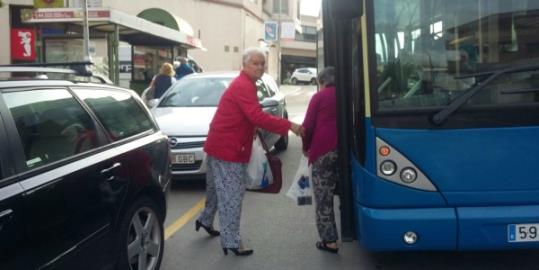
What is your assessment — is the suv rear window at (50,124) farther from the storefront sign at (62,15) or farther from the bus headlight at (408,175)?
the storefront sign at (62,15)

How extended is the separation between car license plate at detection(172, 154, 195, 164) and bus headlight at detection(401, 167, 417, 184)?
4104 millimetres

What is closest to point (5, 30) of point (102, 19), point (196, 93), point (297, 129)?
point (102, 19)

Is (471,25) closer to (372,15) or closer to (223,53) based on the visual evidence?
(372,15)

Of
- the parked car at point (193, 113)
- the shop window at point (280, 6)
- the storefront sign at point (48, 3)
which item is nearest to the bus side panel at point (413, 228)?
the parked car at point (193, 113)

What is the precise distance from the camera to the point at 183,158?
311 inches

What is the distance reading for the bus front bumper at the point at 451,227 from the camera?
4.11 m

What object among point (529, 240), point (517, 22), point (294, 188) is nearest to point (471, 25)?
point (517, 22)

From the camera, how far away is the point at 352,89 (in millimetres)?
4562

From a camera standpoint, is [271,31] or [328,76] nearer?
[328,76]

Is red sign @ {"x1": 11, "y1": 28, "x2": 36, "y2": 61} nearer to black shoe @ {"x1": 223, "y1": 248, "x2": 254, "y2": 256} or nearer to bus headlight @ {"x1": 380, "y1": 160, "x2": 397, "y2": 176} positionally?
black shoe @ {"x1": 223, "y1": 248, "x2": 254, "y2": 256}

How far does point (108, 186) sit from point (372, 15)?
201cm

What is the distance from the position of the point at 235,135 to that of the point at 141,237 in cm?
113

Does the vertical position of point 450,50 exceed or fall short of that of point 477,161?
it exceeds it

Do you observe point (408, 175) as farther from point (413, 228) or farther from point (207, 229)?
point (207, 229)
